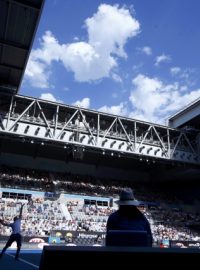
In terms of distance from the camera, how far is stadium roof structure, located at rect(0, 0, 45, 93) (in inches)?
857

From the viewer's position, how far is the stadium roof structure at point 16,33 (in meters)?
21.8

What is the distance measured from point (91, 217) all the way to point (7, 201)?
9693mm

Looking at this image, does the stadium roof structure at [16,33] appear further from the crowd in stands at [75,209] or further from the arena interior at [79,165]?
the crowd in stands at [75,209]

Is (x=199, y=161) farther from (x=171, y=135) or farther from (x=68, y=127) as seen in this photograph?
(x=68, y=127)

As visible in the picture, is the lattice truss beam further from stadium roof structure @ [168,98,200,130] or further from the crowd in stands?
the crowd in stands

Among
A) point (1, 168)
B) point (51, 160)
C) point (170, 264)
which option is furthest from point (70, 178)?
point (170, 264)

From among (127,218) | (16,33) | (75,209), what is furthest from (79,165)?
(127,218)

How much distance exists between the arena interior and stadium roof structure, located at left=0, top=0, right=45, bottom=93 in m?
0.07

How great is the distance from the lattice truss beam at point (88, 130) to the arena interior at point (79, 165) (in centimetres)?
11

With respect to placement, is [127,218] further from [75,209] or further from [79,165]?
[79,165]

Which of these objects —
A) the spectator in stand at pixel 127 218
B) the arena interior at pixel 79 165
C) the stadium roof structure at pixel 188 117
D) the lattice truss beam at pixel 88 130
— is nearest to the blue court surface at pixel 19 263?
the spectator in stand at pixel 127 218

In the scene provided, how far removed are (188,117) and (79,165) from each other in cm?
1824

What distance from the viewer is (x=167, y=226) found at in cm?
3941

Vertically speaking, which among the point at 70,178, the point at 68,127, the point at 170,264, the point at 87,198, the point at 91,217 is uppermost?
the point at 68,127
